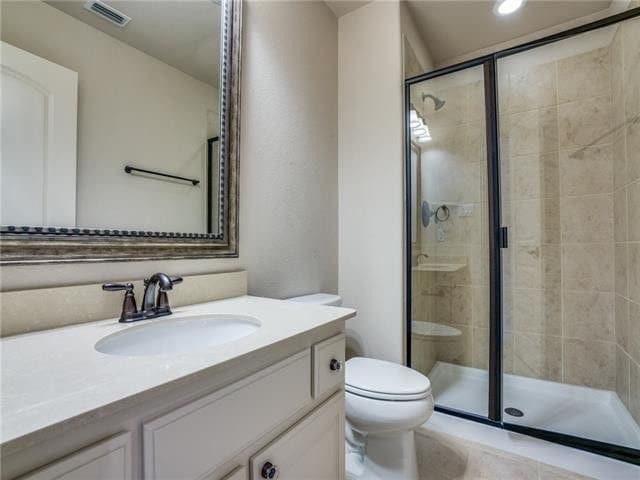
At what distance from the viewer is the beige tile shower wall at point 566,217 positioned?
1.79 metres

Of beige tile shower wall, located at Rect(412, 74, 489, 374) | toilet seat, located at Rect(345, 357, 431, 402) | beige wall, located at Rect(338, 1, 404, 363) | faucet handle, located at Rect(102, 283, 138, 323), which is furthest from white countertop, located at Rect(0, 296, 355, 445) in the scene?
beige tile shower wall, located at Rect(412, 74, 489, 374)

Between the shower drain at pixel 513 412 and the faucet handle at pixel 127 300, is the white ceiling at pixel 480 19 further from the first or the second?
the shower drain at pixel 513 412

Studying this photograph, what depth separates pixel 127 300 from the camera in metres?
0.83

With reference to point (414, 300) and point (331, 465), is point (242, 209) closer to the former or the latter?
point (331, 465)

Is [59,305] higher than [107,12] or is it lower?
lower

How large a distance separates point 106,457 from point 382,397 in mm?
983

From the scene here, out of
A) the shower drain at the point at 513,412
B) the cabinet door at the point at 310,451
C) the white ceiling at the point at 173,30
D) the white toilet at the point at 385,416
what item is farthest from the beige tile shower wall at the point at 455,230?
the white ceiling at the point at 173,30

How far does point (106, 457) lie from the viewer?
1.32 ft

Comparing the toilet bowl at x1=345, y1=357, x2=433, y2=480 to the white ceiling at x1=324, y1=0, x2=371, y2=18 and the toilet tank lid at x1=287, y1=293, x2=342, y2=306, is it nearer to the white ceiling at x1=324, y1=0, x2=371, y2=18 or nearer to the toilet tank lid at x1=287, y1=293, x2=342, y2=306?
the toilet tank lid at x1=287, y1=293, x2=342, y2=306

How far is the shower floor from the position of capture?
1.51 meters

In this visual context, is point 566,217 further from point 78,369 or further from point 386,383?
point 78,369

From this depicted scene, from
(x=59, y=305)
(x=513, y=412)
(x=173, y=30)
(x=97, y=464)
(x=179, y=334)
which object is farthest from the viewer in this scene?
(x=513, y=412)

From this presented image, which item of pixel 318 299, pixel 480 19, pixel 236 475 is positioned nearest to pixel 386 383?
pixel 318 299

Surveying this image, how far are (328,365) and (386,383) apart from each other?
1.75 ft
